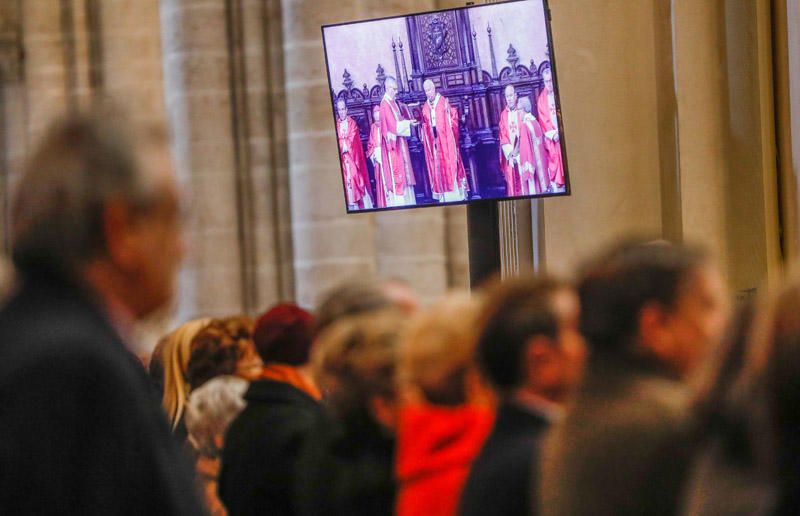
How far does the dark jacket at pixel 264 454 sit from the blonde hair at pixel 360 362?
697 millimetres

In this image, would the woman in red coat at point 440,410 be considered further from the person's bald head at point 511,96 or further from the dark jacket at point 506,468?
the person's bald head at point 511,96

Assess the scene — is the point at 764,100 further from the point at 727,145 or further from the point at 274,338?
the point at 274,338

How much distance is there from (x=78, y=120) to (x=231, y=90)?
26.5ft

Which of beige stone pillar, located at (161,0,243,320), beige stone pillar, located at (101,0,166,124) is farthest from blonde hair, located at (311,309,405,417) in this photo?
beige stone pillar, located at (101,0,166,124)

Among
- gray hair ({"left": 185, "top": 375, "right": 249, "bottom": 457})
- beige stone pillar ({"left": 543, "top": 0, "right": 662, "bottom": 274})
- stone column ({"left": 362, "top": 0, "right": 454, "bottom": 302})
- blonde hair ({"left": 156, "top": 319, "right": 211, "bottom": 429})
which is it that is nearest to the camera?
gray hair ({"left": 185, "top": 375, "right": 249, "bottom": 457})

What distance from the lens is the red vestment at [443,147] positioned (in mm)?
7121

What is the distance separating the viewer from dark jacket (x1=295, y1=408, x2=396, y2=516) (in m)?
3.10

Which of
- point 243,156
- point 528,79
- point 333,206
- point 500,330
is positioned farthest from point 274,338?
point 243,156

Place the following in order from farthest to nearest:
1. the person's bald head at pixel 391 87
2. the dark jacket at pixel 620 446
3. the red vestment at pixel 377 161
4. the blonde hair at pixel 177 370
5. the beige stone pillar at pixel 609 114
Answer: the beige stone pillar at pixel 609 114
the red vestment at pixel 377 161
the person's bald head at pixel 391 87
the blonde hair at pixel 177 370
the dark jacket at pixel 620 446

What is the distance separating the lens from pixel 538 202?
830 cm

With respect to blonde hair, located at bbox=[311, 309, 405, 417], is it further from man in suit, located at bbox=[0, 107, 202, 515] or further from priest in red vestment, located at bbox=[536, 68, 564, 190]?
priest in red vestment, located at bbox=[536, 68, 564, 190]

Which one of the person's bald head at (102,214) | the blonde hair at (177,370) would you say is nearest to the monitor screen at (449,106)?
the blonde hair at (177,370)

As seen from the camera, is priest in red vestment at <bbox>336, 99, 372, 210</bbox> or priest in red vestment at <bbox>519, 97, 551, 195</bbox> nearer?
priest in red vestment at <bbox>519, 97, 551, 195</bbox>

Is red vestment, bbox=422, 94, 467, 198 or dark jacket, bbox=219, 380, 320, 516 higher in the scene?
red vestment, bbox=422, 94, 467, 198
